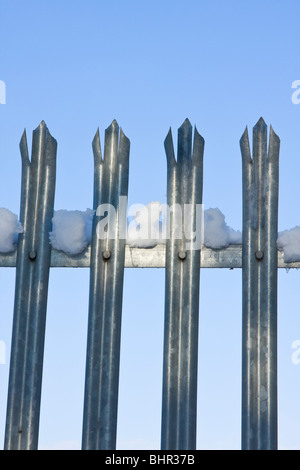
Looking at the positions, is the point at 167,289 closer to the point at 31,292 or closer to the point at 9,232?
the point at 31,292

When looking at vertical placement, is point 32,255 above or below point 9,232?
below

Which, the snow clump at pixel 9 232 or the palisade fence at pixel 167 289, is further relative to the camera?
the snow clump at pixel 9 232

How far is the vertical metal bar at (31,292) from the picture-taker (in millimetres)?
6043

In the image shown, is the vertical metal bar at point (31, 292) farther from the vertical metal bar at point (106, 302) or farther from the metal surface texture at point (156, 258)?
the vertical metal bar at point (106, 302)

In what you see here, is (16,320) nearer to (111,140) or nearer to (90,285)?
(90,285)

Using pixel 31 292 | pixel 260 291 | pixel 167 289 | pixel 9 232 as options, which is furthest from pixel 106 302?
pixel 260 291

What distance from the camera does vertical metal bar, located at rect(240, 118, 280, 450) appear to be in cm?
589

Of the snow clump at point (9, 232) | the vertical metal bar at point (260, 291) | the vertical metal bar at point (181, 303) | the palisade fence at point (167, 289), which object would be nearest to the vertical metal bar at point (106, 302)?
the palisade fence at point (167, 289)

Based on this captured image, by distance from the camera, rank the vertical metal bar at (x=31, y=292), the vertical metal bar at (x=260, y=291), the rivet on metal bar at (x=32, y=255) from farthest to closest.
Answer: the rivet on metal bar at (x=32, y=255) → the vertical metal bar at (x=31, y=292) → the vertical metal bar at (x=260, y=291)

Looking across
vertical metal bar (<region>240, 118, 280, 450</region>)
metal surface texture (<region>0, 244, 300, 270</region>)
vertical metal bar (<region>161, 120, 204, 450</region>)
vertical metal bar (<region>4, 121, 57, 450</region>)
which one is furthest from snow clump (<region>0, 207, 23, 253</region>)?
vertical metal bar (<region>240, 118, 280, 450</region>)

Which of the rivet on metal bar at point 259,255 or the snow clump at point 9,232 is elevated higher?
the snow clump at point 9,232

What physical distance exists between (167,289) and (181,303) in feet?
0.42

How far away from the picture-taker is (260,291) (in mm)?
6055

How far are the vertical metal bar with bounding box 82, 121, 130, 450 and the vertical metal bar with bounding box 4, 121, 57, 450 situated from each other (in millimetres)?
331
